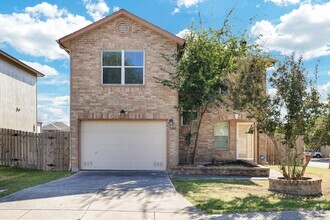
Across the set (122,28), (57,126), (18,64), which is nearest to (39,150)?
(122,28)

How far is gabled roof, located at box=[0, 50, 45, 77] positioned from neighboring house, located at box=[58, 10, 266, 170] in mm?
8124

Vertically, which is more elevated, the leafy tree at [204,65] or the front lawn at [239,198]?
the leafy tree at [204,65]

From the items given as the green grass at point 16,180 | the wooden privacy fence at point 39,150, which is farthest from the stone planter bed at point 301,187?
the wooden privacy fence at point 39,150

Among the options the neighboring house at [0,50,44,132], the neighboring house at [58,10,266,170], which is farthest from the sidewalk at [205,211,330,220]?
the neighboring house at [0,50,44,132]

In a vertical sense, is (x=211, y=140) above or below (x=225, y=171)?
above

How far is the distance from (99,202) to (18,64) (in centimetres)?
1907

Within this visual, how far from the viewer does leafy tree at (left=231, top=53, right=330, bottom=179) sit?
10.7 m

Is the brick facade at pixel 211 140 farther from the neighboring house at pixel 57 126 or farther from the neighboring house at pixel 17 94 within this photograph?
the neighboring house at pixel 57 126

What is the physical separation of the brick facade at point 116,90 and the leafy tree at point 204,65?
1.85 feet

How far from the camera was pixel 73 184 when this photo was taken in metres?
11.4

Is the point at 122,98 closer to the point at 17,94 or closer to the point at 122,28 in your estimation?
the point at 122,28

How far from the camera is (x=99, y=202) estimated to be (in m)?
8.62

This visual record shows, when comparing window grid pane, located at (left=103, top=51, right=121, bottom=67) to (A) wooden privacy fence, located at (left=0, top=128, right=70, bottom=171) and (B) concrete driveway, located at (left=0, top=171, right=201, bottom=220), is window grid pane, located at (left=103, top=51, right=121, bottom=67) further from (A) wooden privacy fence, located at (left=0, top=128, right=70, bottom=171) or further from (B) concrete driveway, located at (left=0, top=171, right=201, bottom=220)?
(B) concrete driveway, located at (left=0, top=171, right=201, bottom=220)

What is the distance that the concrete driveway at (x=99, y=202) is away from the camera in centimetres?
752
